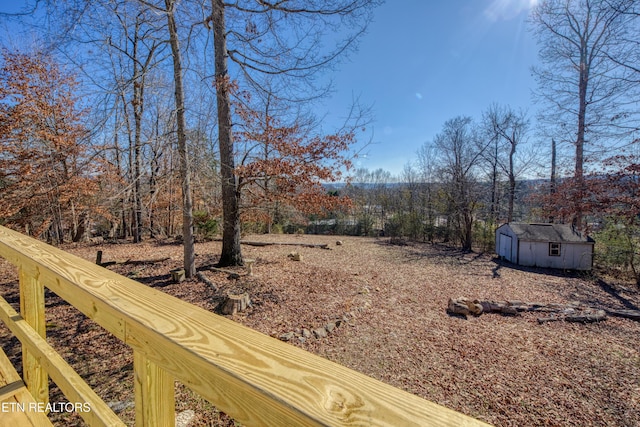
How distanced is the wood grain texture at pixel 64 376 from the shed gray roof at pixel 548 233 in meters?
13.0

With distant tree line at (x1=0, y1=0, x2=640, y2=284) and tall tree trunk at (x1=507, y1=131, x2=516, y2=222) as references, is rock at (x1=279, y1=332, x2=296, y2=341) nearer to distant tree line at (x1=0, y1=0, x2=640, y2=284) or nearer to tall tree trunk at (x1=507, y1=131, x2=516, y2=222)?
distant tree line at (x1=0, y1=0, x2=640, y2=284)

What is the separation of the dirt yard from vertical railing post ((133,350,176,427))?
6.79 ft

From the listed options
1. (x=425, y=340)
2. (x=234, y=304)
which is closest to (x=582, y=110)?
(x=425, y=340)

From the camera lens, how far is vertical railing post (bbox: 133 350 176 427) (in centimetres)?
70

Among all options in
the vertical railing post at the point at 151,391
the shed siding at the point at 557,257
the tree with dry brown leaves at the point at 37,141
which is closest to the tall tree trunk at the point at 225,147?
the tree with dry brown leaves at the point at 37,141

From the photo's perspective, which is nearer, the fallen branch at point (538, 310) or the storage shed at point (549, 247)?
the fallen branch at point (538, 310)

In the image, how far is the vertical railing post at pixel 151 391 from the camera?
0.70 meters

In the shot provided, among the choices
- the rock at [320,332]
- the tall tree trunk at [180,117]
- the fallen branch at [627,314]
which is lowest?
the fallen branch at [627,314]

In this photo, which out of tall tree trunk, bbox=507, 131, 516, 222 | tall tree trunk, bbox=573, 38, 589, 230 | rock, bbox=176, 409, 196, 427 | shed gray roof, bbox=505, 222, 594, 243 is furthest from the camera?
tall tree trunk, bbox=507, 131, 516, 222

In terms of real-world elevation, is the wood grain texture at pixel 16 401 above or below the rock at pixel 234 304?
above

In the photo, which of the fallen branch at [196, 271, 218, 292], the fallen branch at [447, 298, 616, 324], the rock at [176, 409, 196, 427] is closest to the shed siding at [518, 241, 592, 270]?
the fallen branch at [447, 298, 616, 324]

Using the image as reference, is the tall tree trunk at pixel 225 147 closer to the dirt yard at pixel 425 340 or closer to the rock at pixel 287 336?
the dirt yard at pixel 425 340

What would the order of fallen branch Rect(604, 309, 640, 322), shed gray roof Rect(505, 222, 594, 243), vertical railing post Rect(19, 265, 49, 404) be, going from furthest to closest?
→ shed gray roof Rect(505, 222, 594, 243), fallen branch Rect(604, 309, 640, 322), vertical railing post Rect(19, 265, 49, 404)

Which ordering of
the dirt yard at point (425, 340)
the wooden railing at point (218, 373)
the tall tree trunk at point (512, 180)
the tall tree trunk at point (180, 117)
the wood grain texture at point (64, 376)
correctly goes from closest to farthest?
the wooden railing at point (218, 373) < the wood grain texture at point (64, 376) < the dirt yard at point (425, 340) < the tall tree trunk at point (180, 117) < the tall tree trunk at point (512, 180)
